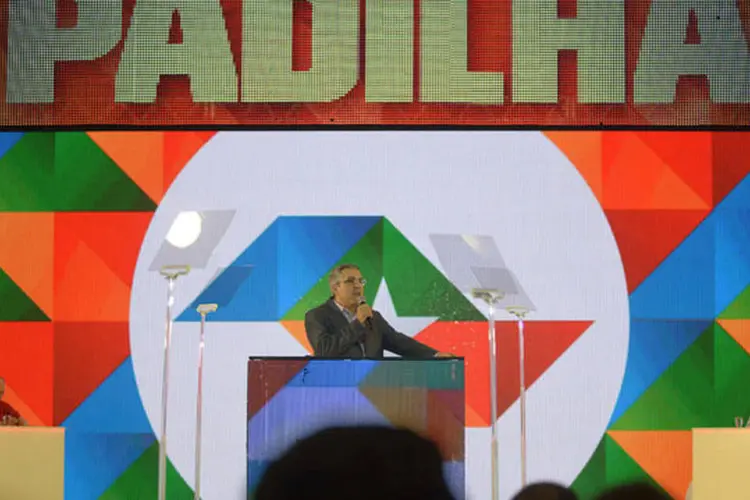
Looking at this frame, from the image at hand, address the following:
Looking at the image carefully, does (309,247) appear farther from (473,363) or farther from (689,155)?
(689,155)

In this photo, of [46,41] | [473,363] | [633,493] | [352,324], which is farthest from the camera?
[46,41]

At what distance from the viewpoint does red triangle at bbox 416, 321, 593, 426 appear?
588 cm

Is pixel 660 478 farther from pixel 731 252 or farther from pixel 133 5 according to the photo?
pixel 133 5

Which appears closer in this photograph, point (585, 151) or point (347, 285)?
point (347, 285)

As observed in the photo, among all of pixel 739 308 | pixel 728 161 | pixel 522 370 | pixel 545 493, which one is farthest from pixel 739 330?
pixel 545 493

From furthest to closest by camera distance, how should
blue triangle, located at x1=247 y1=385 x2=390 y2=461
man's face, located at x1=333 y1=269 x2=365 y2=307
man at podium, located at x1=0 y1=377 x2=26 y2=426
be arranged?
man's face, located at x1=333 y1=269 x2=365 y2=307
man at podium, located at x1=0 y1=377 x2=26 y2=426
blue triangle, located at x1=247 y1=385 x2=390 y2=461

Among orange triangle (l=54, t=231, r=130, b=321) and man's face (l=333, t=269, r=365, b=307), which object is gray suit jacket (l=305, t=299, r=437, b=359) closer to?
man's face (l=333, t=269, r=365, b=307)

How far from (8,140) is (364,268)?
205 cm

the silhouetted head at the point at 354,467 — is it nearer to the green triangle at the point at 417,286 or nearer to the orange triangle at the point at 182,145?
the green triangle at the point at 417,286

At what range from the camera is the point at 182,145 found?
237 inches

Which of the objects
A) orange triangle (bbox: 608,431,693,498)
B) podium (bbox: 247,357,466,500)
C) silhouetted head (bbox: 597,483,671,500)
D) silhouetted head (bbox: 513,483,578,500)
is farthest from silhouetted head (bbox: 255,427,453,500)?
orange triangle (bbox: 608,431,693,498)

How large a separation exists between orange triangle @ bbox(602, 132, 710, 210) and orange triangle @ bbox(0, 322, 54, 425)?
10.1 ft

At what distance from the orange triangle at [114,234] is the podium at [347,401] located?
198cm

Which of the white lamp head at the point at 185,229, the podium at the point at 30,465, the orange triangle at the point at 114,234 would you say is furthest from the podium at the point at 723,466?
the orange triangle at the point at 114,234
